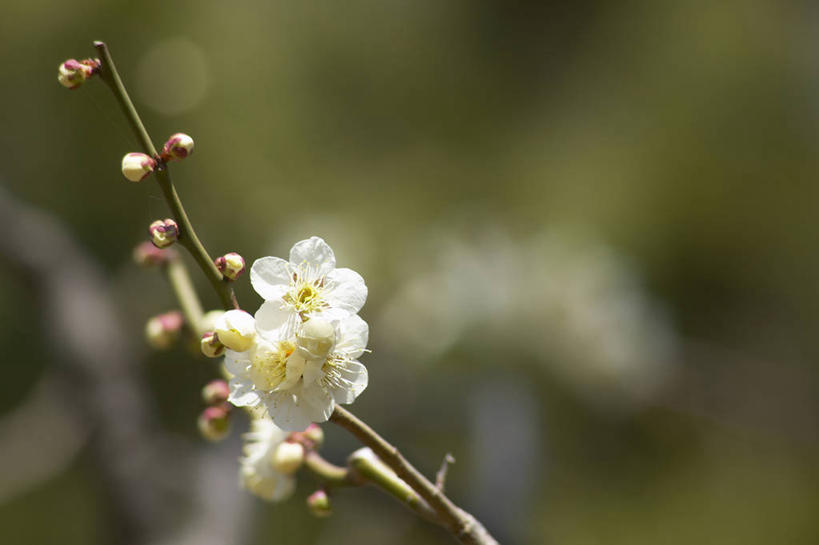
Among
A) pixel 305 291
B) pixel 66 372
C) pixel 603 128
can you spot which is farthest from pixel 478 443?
pixel 603 128

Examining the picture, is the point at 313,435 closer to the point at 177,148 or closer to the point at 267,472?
the point at 267,472

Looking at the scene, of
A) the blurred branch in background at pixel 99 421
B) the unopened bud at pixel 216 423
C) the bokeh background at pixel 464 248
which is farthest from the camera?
the bokeh background at pixel 464 248

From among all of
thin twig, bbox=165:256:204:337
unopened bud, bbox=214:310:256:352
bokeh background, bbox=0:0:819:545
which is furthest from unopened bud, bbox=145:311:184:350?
bokeh background, bbox=0:0:819:545

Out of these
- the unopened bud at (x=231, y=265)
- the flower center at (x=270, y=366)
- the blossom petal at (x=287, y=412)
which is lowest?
the blossom petal at (x=287, y=412)

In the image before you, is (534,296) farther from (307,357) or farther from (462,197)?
(307,357)

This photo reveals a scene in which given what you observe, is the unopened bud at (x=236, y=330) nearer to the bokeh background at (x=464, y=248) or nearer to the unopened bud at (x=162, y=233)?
the unopened bud at (x=162, y=233)

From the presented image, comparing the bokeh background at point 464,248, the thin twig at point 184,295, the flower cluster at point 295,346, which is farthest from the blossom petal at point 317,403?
the bokeh background at point 464,248

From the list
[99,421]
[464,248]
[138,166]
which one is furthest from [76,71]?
[464,248]
